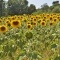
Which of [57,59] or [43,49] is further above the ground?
[57,59]

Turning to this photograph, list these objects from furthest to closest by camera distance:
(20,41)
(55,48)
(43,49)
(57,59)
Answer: (43,49), (20,41), (55,48), (57,59)

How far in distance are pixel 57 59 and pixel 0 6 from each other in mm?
43134

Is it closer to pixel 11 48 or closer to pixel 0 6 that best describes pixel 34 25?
pixel 11 48

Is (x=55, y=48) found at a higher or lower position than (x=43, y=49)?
higher

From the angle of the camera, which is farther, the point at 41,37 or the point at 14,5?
the point at 14,5

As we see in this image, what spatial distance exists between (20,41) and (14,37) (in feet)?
3.07

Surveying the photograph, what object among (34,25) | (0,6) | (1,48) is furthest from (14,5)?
(1,48)

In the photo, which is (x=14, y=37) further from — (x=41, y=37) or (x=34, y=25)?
(x=34, y=25)

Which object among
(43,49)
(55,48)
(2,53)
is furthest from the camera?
(43,49)

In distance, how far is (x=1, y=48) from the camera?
507 cm

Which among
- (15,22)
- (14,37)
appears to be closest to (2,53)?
(14,37)

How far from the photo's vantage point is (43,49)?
19.9 feet

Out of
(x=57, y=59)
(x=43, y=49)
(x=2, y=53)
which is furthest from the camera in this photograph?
(x=43, y=49)

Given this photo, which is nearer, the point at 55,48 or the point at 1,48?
the point at 55,48
